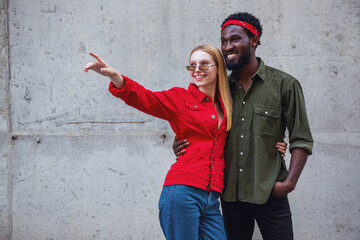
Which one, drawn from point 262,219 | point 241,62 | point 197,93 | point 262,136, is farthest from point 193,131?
point 262,219

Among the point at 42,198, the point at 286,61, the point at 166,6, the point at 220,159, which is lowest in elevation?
the point at 42,198

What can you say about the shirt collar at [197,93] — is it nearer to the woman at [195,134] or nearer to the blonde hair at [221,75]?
the woman at [195,134]

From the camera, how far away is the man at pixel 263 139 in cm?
262

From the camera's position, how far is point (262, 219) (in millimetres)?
2709

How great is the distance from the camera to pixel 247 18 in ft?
9.06

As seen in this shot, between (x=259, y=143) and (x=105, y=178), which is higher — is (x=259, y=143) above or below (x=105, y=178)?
above

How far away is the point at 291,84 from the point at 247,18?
0.58m

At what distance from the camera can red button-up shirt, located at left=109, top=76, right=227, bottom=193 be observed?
245 cm

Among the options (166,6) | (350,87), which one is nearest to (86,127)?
(166,6)

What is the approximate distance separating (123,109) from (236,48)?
179 cm

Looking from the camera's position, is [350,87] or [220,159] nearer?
[220,159]

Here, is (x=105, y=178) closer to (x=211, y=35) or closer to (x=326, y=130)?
(x=211, y=35)

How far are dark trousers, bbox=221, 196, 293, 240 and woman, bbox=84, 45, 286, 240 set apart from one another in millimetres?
285

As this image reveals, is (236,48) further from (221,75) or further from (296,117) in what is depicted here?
(296,117)
